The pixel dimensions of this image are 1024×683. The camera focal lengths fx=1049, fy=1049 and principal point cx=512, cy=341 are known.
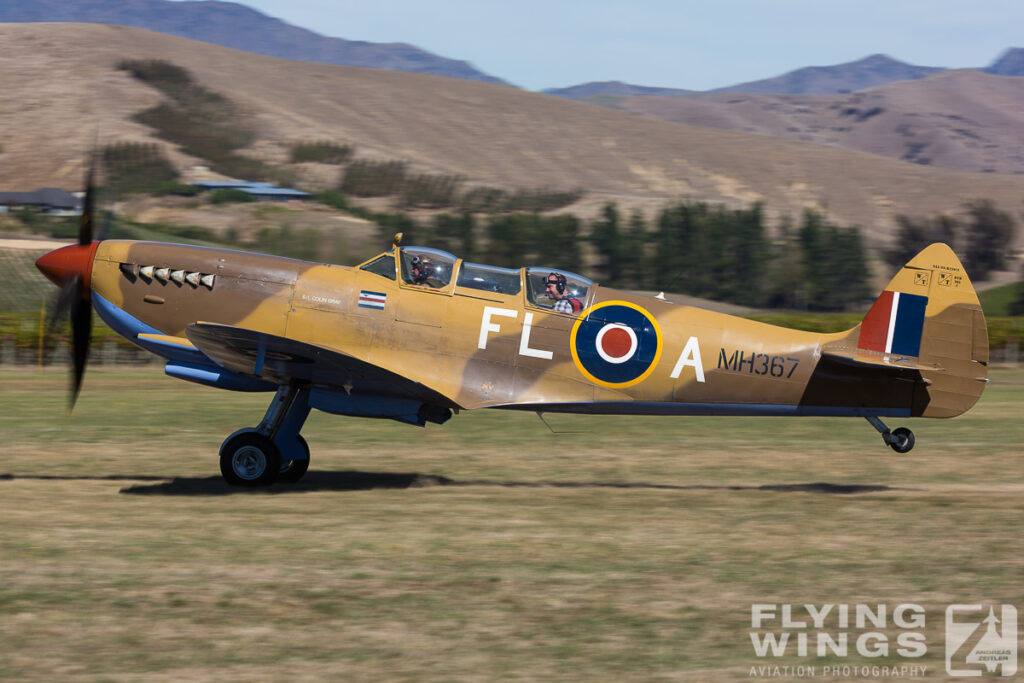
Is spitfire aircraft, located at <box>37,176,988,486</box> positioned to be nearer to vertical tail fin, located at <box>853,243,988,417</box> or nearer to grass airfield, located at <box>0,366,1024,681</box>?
vertical tail fin, located at <box>853,243,988,417</box>

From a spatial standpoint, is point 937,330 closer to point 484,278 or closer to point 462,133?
point 484,278

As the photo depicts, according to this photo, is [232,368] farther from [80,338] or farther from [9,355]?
[9,355]

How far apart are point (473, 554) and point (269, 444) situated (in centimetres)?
339

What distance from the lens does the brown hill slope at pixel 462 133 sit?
90.4m

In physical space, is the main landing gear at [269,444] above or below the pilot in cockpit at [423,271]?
below

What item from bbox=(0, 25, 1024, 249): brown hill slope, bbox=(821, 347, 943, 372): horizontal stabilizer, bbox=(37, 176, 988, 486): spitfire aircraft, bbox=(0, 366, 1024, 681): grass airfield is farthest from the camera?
bbox=(0, 25, 1024, 249): brown hill slope

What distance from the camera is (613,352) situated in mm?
10336

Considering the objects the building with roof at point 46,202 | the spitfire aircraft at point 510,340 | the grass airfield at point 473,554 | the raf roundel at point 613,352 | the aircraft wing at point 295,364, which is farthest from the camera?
the building with roof at point 46,202

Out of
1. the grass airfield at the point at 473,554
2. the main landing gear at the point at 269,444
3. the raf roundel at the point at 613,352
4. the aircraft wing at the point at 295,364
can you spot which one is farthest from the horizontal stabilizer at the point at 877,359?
→ the main landing gear at the point at 269,444

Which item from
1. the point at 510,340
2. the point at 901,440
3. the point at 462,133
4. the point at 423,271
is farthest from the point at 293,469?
the point at 462,133

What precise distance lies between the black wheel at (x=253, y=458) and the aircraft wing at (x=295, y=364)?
2.07 ft

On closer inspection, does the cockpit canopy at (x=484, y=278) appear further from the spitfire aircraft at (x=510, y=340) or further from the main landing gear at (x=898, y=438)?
the main landing gear at (x=898, y=438)

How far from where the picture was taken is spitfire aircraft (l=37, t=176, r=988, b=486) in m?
10.2

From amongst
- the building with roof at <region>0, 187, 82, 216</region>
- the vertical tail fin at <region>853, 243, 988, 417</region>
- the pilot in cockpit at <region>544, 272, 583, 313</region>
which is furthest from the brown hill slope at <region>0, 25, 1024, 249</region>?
the pilot in cockpit at <region>544, 272, 583, 313</region>
